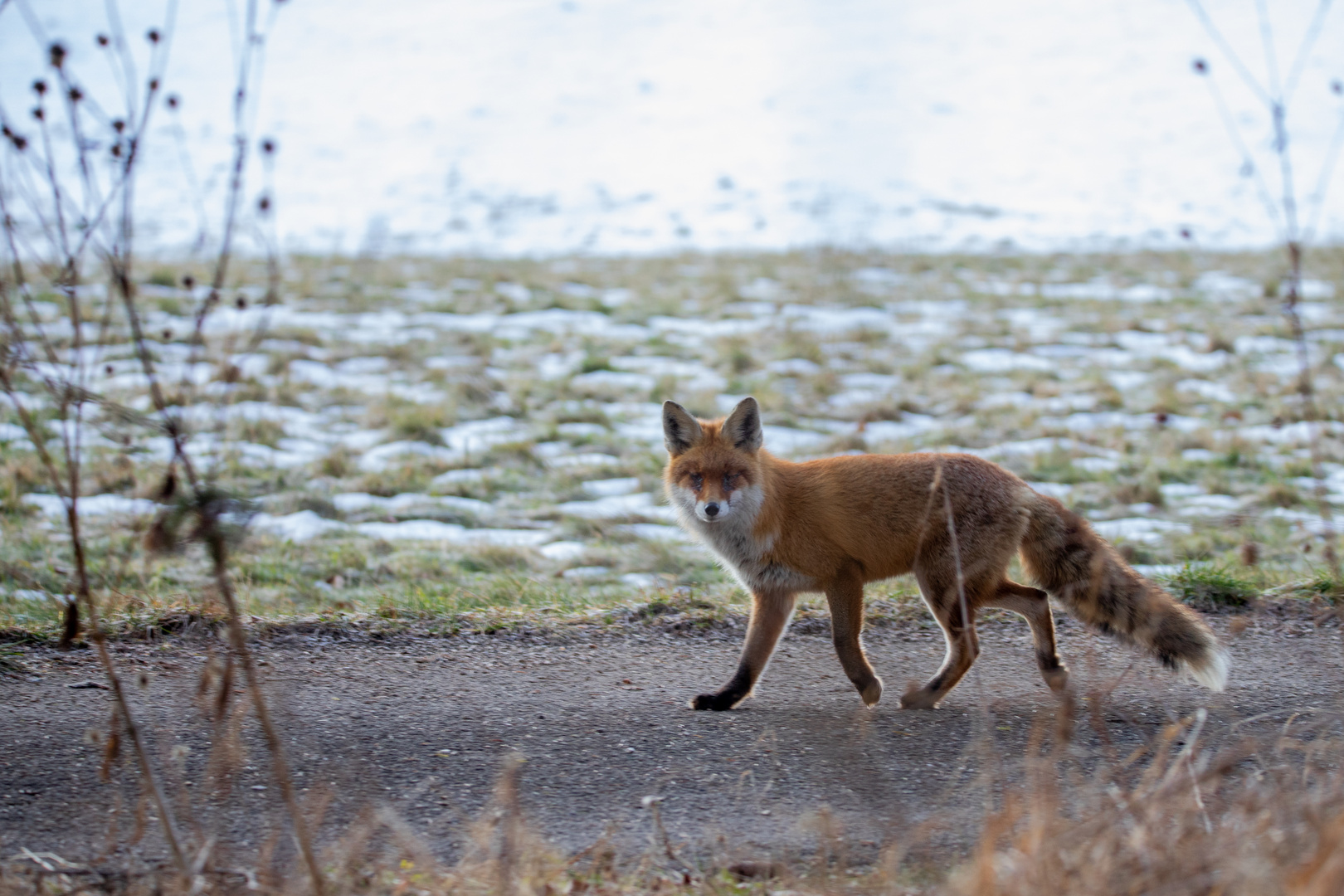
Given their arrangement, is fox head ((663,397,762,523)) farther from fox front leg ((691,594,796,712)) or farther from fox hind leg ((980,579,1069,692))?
fox hind leg ((980,579,1069,692))

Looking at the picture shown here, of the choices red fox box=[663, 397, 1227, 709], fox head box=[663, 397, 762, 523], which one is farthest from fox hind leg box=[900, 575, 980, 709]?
fox head box=[663, 397, 762, 523]

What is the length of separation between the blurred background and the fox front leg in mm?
14213

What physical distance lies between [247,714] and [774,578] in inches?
87.1

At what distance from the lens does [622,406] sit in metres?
10.2

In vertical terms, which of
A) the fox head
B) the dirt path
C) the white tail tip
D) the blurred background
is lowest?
the dirt path

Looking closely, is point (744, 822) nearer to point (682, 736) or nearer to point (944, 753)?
point (682, 736)

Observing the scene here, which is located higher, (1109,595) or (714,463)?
(714,463)

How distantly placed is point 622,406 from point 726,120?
18.2 m

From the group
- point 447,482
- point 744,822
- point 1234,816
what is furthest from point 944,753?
point 447,482

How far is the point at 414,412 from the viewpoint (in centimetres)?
924

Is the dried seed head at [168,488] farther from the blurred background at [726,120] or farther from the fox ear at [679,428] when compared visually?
the blurred background at [726,120]

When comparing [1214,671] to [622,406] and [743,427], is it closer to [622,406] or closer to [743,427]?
[743,427]

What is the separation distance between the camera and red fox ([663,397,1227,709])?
4.27 metres

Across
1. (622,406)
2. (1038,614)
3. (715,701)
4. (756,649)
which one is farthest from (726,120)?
(715,701)
